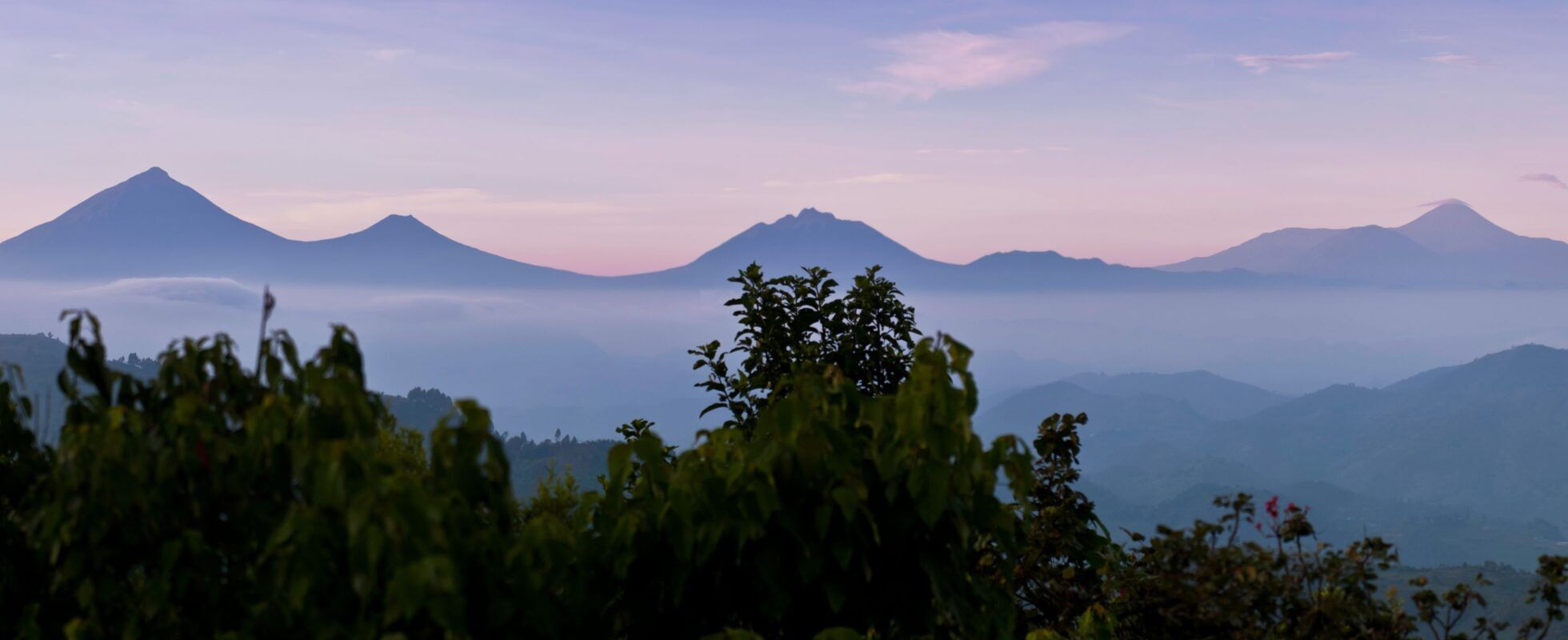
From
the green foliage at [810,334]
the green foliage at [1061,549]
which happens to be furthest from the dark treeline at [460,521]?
the green foliage at [810,334]

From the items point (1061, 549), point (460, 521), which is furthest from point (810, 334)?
point (460, 521)

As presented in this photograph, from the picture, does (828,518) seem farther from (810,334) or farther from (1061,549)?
(810,334)

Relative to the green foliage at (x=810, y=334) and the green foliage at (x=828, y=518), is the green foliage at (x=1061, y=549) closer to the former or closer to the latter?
the green foliage at (x=810, y=334)

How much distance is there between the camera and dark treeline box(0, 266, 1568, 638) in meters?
3.52

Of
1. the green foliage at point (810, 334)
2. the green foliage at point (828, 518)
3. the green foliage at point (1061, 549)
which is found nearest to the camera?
the green foliage at point (828, 518)

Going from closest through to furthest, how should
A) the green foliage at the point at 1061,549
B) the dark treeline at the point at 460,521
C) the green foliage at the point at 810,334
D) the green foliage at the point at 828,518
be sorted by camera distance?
the dark treeline at the point at 460,521
the green foliage at the point at 828,518
the green foliage at the point at 1061,549
the green foliage at the point at 810,334

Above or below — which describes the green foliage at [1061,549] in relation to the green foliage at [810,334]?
below

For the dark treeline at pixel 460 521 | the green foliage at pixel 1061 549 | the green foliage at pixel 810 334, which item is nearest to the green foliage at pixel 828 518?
the dark treeline at pixel 460 521

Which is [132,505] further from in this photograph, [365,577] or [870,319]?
[870,319]

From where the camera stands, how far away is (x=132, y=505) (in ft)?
12.6

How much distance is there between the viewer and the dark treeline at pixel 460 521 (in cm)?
352

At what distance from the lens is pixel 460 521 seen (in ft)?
12.1

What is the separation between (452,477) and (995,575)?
412 centimetres

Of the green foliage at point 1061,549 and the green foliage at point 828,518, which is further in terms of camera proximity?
the green foliage at point 1061,549
